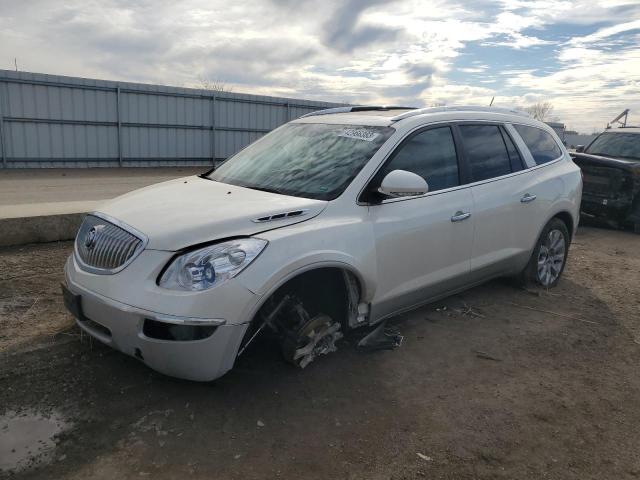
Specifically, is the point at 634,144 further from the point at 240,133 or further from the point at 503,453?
the point at 240,133

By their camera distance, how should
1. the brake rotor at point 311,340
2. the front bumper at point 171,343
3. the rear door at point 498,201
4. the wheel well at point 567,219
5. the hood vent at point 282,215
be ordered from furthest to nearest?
the wheel well at point 567,219 → the rear door at point 498,201 → the brake rotor at point 311,340 → the hood vent at point 282,215 → the front bumper at point 171,343

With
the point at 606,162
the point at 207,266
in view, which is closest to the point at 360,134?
the point at 207,266

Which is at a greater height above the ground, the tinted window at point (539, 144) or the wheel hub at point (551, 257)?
the tinted window at point (539, 144)

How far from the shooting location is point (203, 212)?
314cm

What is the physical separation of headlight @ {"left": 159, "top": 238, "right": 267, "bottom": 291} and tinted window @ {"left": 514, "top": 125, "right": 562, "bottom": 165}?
338cm

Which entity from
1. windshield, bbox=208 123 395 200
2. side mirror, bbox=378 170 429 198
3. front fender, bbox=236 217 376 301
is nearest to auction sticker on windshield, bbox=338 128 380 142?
windshield, bbox=208 123 395 200

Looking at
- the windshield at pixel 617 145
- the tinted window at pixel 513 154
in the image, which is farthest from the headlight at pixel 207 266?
the windshield at pixel 617 145

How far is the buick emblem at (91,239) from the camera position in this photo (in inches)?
126

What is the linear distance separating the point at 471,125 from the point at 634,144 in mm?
7188

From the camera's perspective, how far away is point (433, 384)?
11.5ft

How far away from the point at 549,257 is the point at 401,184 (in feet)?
9.31

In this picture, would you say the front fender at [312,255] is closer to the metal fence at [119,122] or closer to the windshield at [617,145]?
the windshield at [617,145]

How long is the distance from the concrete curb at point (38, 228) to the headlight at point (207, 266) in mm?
3948

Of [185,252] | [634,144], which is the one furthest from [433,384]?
[634,144]
